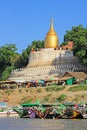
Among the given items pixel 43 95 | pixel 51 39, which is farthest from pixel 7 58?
pixel 43 95

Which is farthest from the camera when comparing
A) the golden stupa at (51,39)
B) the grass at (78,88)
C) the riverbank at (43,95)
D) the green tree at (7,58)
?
the green tree at (7,58)

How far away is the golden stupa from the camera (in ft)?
347

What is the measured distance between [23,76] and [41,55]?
625cm

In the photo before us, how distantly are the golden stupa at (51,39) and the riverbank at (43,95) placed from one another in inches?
977

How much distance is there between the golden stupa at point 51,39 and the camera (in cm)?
10581

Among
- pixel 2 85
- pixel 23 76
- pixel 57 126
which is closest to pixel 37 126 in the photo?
pixel 57 126

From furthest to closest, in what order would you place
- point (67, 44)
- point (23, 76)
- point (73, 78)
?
point (67, 44)
point (23, 76)
point (73, 78)

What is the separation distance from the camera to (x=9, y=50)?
364 ft

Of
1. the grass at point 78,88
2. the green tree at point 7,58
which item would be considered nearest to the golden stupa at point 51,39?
the green tree at point 7,58

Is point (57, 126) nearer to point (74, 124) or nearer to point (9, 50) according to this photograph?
point (74, 124)

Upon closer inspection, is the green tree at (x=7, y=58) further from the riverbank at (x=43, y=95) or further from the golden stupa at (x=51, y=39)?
the riverbank at (x=43, y=95)

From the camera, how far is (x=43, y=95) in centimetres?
7750

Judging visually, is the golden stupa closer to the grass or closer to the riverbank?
the riverbank

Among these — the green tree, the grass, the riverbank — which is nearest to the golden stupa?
the green tree
